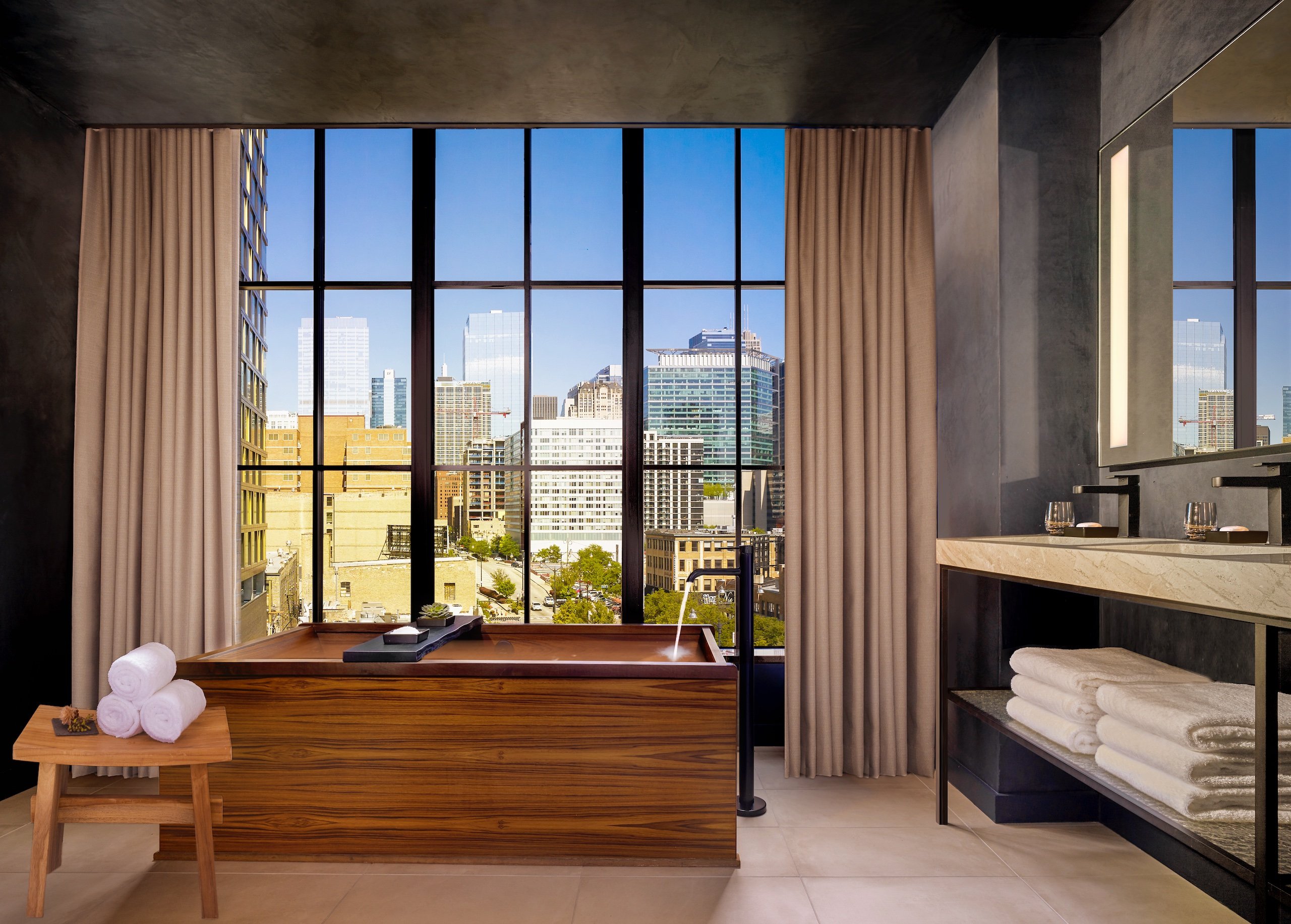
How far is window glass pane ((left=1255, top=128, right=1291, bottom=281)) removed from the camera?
5.85 feet

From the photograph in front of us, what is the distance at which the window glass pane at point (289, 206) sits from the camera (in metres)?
3.26

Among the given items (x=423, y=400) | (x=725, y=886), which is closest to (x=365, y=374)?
(x=423, y=400)

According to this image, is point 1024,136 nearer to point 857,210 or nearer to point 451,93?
point 857,210

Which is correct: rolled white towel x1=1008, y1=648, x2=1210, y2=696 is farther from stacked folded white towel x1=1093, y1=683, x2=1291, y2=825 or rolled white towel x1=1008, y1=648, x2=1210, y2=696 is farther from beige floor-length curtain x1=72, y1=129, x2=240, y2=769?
beige floor-length curtain x1=72, y1=129, x2=240, y2=769

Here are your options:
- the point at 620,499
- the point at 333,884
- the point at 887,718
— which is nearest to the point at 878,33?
the point at 620,499

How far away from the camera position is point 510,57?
2.58m

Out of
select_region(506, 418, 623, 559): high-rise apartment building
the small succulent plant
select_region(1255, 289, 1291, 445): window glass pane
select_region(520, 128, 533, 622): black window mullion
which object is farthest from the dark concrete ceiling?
the small succulent plant

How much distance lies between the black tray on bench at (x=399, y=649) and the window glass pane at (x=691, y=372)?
1253 mm

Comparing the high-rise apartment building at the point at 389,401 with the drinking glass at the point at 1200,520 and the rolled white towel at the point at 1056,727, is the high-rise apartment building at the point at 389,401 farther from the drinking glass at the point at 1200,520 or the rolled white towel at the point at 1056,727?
the drinking glass at the point at 1200,520

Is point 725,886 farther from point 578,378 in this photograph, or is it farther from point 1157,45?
point 1157,45

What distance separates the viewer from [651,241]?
3.26m

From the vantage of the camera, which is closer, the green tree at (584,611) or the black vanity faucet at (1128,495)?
the black vanity faucet at (1128,495)

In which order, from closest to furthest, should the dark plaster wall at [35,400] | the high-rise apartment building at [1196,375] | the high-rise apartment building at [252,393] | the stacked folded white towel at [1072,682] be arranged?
the stacked folded white towel at [1072,682] < the high-rise apartment building at [1196,375] < the dark plaster wall at [35,400] < the high-rise apartment building at [252,393]

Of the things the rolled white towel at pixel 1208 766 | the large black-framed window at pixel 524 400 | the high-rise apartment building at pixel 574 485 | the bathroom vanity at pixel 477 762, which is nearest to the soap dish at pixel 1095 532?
the rolled white towel at pixel 1208 766
